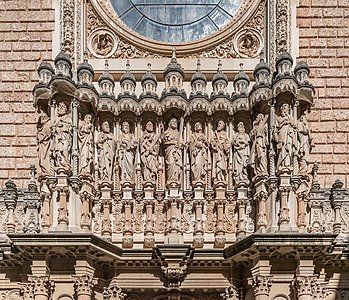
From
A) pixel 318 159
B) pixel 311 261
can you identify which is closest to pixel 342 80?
pixel 318 159

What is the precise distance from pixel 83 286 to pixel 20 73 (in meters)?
4.00

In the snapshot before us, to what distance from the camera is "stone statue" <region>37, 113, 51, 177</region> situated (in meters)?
14.2

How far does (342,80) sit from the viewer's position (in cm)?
1535

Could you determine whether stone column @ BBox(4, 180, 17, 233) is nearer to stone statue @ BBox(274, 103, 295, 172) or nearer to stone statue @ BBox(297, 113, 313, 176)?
stone statue @ BBox(274, 103, 295, 172)

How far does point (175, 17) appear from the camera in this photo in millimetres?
16125

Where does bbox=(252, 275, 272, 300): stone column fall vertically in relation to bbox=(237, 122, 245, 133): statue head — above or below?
below

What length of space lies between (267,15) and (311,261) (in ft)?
14.7

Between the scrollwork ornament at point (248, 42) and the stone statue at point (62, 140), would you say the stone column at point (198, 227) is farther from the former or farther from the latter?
the scrollwork ornament at point (248, 42)

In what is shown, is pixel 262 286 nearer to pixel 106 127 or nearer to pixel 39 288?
pixel 39 288

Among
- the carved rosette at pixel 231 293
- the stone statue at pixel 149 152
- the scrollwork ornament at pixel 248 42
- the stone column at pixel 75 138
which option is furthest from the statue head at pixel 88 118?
the carved rosette at pixel 231 293

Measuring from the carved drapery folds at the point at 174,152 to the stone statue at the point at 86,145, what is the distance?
0.06ft

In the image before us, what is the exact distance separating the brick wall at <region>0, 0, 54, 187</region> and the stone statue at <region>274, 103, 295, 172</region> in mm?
4041

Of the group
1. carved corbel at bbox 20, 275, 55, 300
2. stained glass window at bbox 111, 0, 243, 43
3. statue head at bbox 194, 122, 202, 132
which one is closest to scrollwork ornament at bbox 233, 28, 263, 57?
stained glass window at bbox 111, 0, 243, 43

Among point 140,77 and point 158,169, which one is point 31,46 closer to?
point 140,77
